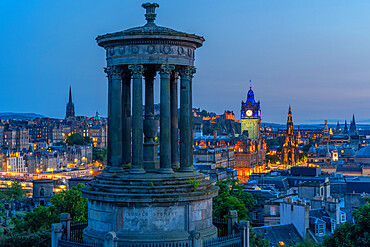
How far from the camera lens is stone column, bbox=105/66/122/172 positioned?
25594mm

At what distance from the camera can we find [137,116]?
81.7 ft

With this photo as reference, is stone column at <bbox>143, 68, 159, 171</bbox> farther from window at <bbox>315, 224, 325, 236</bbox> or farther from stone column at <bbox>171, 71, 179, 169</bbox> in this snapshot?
window at <bbox>315, 224, 325, 236</bbox>

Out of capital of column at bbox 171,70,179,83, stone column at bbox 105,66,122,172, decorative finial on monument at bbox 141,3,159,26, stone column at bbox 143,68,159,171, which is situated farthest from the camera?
capital of column at bbox 171,70,179,83

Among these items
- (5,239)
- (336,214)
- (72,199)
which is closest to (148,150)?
(5,239)

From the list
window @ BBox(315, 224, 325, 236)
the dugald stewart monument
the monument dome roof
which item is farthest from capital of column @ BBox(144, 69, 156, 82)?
window @ BBox(315, 224, 325, 236)

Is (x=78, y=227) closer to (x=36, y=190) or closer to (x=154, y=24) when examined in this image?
(x=154, y=24)

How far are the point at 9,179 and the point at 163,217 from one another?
147 meters

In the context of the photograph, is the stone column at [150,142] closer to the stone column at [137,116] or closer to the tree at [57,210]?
the stone column at [137,116]

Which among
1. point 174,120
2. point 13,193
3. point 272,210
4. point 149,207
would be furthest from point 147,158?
point 13,193

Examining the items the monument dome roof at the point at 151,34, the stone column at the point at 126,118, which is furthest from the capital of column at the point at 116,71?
the monument dome roof at the point at 151,34

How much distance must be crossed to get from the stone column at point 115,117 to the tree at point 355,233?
21.3m

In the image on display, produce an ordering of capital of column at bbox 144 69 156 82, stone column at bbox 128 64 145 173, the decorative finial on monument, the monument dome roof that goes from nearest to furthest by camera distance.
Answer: stone column at bbox 128 64 145 173 < the monument dome roof < the decorative finial on monument < capital of column at bbox 144 69 156 82

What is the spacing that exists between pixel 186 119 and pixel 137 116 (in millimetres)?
2272

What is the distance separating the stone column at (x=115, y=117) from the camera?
84.0ft
